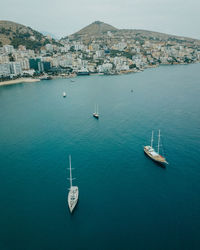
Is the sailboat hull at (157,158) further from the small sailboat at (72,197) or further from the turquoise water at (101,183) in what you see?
the small sailboat at (72,197)

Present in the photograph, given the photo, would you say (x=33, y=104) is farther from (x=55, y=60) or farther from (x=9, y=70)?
(x=55, y=60)

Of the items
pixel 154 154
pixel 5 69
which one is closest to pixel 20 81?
pixel 5 69

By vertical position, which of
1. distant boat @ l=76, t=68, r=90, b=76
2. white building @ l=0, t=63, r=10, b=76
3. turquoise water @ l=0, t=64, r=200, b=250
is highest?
white building @ l=0, t=63, r=10, b=76

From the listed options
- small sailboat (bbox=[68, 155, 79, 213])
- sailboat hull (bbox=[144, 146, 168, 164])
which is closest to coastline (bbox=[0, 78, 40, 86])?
sailboat hull (bbox=[144, 146, 168, 164])

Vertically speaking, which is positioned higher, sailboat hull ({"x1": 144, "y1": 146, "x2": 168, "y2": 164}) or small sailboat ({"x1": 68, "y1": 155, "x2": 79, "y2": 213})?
sailboat hull ({"x1": 144, "y1": 146, "x2": 168, "y2": 164})

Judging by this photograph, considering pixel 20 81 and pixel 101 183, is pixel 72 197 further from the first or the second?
pixel 20 81

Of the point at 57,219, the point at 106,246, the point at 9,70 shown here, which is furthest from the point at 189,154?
the point at 9,70

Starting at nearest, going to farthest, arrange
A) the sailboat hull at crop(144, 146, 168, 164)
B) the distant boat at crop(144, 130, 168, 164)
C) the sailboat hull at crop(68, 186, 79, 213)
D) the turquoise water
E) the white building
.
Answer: the turquoise water, the sailboat hull at crop(68, 186, 79, 213), the sailboat hull at crop(144, 146, 168, 164), the distant boat at crop(144, 130, 168, 164), the white building

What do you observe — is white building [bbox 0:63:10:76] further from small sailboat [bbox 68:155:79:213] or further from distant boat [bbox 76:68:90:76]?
small sailboat [bbox 68:155:79:213]
